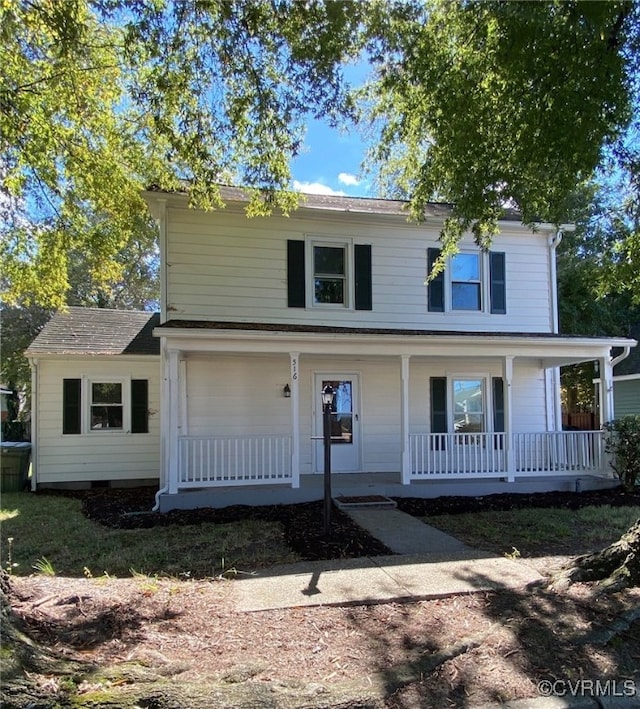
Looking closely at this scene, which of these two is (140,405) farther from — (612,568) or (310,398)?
(612,568)

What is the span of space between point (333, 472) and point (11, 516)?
5.60m

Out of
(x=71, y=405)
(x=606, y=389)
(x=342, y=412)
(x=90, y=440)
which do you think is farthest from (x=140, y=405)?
(x=606, y=389)

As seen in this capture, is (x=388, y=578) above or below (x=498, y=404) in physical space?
Result: below

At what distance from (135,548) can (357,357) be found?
18.3 feet

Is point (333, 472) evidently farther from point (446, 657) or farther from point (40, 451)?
point (446, 657)

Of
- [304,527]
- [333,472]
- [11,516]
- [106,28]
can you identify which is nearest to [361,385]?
[333,472]

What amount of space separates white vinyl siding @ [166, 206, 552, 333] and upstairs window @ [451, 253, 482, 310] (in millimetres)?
222

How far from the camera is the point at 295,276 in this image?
10234 mm

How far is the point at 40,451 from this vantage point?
11.1 metres

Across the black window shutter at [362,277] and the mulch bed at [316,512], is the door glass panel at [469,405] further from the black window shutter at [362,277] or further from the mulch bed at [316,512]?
the black window shutter at [362,277]

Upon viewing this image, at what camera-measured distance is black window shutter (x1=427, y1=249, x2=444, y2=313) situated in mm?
10875

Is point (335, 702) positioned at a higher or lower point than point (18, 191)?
lower

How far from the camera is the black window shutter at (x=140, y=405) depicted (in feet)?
37.9

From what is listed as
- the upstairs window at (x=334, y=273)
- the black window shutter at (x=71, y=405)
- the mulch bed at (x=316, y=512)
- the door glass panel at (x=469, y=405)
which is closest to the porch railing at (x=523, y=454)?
the mulch bed at (x=316, y=512)
